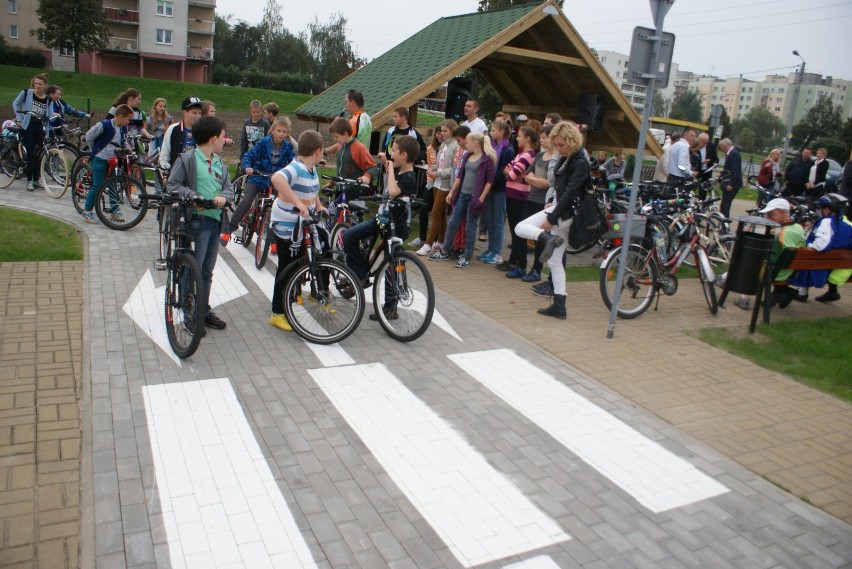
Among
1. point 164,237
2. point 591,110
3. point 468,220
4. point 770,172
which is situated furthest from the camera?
point 770,172

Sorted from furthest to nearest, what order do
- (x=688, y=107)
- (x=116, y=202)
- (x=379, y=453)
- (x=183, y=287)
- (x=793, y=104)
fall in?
A: (x=688, y=107) < (x=793, y=104) < (x=116, y=202) < (x=183, y=287) < (x=379, y=453)

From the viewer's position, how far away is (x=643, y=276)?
816 cm

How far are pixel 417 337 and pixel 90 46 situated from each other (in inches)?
2325

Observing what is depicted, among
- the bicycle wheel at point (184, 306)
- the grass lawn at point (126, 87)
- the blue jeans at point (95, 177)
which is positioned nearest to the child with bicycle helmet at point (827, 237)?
the bicycle wheel at point (184, 306)

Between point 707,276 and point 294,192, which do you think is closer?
point 294,192

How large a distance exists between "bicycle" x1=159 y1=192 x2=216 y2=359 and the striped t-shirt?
673 mm

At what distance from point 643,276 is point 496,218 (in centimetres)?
257

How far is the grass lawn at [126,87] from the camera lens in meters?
44.9

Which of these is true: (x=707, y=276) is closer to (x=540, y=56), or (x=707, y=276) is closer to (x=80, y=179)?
(x=540, y=56)

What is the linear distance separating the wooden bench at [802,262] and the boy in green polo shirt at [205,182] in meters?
5.88

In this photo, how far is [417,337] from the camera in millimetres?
6637

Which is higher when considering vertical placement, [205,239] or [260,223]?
[205,239]

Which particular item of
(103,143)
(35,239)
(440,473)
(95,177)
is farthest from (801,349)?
(95,177)

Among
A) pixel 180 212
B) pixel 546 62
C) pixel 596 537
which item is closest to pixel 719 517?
pixel 596 537
